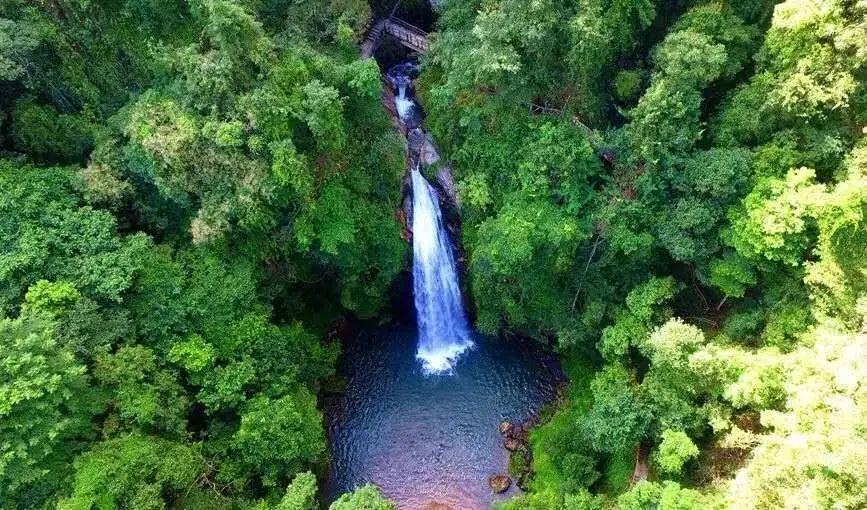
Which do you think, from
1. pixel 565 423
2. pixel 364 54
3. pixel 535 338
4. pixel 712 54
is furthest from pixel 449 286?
pixel 712 54

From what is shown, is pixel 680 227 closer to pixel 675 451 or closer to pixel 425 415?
pixel 675 451

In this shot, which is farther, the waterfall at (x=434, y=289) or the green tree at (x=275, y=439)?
the waterfall at (x=434, y=289)

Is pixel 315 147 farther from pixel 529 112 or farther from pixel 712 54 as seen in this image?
pixel 712 54

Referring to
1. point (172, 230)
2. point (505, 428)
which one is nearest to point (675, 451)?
point (505, 428)

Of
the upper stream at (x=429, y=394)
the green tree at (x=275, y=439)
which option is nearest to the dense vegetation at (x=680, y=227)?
the upper stream at (x=429, y=394)

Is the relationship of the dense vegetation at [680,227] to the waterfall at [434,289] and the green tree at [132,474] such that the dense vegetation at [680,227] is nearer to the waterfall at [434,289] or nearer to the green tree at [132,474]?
the waterfall at [434,289]

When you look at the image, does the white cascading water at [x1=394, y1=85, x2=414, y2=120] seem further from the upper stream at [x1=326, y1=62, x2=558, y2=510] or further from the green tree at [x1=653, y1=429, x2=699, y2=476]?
the green tree at [x1=653, y1=429, x2=699, y2=476]
